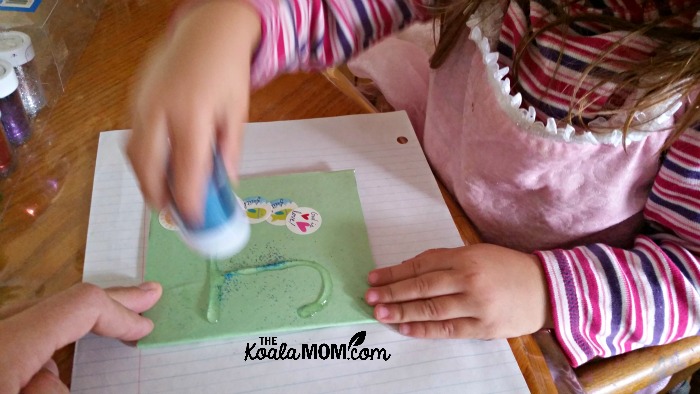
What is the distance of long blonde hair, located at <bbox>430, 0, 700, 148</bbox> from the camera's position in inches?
15.6

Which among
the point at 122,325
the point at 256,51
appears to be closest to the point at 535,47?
Answer: the point at 256,51

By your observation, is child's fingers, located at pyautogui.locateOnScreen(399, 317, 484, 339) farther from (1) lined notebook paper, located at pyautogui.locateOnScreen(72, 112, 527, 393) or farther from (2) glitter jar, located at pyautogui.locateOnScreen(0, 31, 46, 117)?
(2) glitter jar, located at pyautogui.locateOnScreen(0, 31, 46, 117)

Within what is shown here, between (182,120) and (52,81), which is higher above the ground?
(182,120)

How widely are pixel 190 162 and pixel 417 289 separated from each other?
0.20m

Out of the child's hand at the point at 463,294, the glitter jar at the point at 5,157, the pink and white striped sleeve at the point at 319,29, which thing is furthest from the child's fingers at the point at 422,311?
the glitter jar at the point at 5,157

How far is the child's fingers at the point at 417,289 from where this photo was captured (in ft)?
1.38

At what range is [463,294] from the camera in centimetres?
43

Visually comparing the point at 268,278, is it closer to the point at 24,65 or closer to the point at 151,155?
the point at 151,155

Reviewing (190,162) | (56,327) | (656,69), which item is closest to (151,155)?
(190,162)

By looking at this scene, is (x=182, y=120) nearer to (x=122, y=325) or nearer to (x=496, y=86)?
(x=122, y=325)

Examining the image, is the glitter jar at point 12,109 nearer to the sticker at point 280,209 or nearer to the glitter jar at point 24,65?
the glitter jar at point 24,65

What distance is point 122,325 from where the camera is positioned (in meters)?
0.37

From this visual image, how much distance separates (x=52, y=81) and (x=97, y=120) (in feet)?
0.25

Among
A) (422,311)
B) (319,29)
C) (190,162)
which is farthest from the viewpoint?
(319,29)
